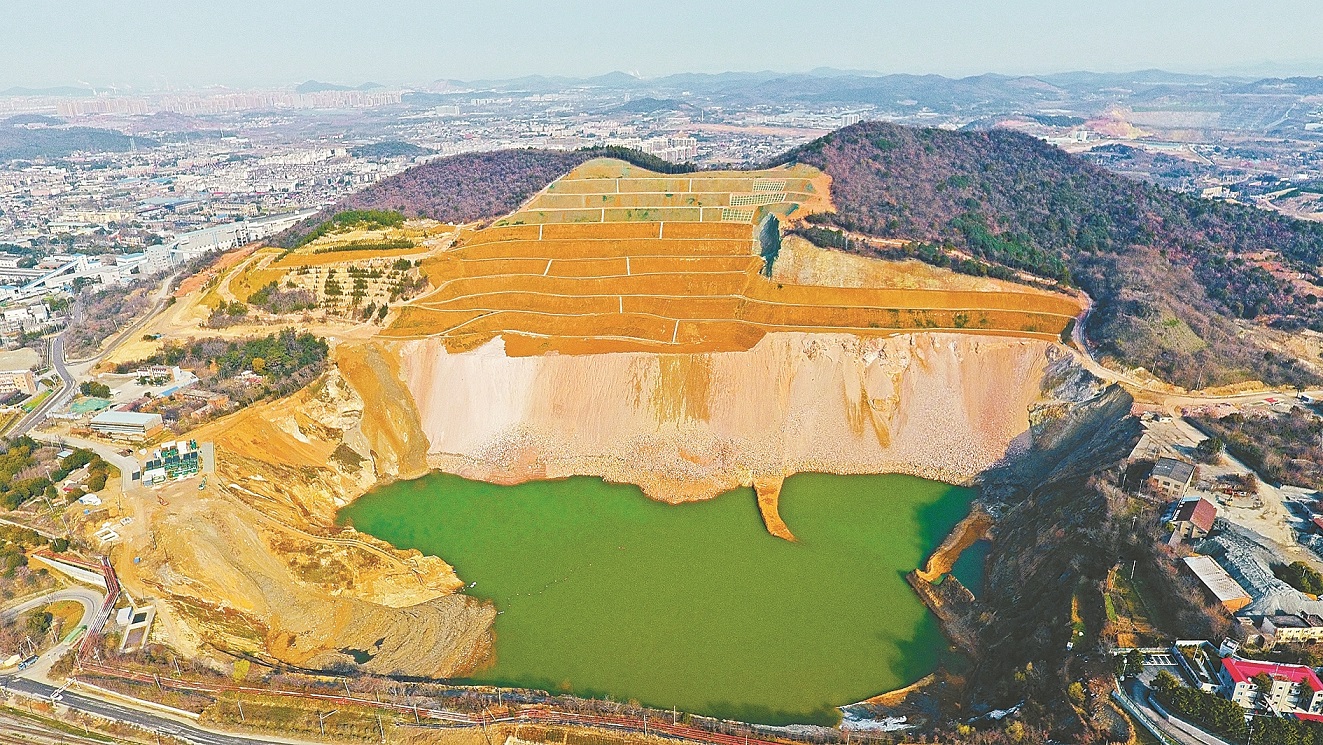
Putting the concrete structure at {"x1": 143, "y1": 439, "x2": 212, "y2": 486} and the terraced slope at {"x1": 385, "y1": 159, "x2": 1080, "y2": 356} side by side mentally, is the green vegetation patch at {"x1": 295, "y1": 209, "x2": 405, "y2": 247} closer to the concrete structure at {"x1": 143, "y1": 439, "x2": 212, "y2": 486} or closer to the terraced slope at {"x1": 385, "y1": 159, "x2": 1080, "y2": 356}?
the terraced slope at {"x1": 385, "y1": 159, "x2": 1080, "y2": 356}

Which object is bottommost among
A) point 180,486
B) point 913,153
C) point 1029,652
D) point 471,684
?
point 471,684

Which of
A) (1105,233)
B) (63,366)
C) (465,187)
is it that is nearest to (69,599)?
(63,366)

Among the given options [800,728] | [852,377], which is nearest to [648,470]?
[852,377]

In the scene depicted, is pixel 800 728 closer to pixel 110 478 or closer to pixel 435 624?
pixel 435 624

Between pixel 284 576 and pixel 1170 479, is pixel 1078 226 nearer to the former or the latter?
pixel 1170 479

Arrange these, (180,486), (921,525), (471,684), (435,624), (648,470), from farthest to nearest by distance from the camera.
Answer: (648,470) → (921,525) → (180,486) → (435,624) → (471,684)

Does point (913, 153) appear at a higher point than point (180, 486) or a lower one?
higher

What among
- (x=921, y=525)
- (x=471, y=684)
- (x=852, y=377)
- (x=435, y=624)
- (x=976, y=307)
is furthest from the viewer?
(x=976, y=307)

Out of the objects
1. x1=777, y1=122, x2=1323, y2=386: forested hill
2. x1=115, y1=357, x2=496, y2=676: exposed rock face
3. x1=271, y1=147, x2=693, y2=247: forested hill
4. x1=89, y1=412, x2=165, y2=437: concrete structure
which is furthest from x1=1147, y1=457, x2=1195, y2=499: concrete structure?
x1=271, y1=147, x2=693, y2=247: forested hill
